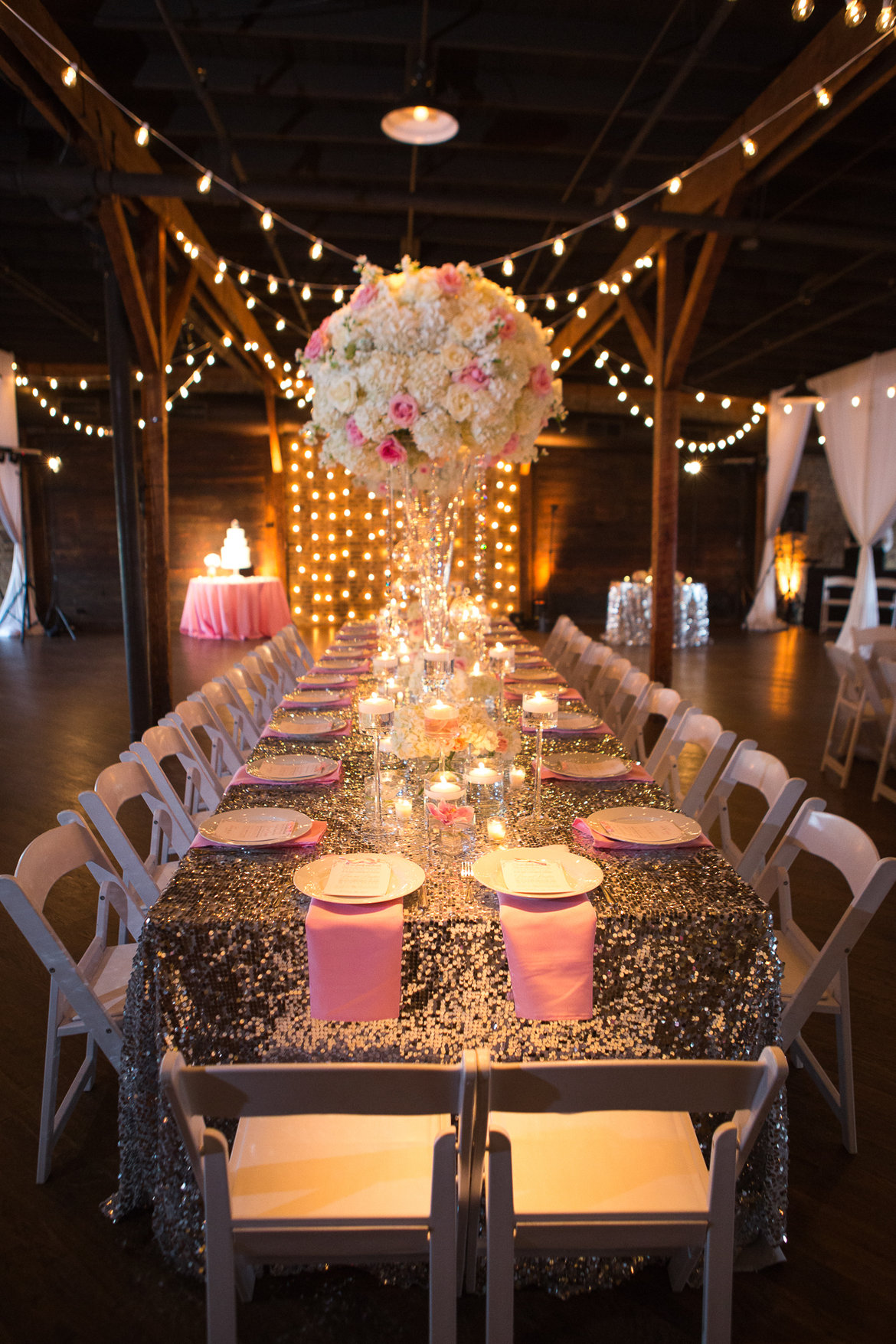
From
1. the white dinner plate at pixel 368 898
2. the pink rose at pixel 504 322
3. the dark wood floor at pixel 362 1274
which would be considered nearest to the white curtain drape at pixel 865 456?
the dark wood floor at pixel 362 1274

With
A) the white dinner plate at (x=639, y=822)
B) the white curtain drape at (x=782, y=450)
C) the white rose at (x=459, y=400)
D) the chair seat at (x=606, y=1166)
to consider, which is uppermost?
the white curtain drape at (x=782, y=450)

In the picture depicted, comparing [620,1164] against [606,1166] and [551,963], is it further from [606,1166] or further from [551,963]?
[551,963]

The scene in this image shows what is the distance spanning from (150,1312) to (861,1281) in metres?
1.50

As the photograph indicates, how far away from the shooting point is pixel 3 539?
12766 mm

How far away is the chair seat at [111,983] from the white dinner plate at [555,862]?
2.89ft

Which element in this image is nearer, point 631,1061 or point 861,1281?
point 631,1061

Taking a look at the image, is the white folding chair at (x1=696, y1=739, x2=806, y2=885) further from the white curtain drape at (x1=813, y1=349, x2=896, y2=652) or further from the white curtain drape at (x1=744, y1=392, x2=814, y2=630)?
the white curtain drape at (x1=744, y1=392, x2=814, y2=630)

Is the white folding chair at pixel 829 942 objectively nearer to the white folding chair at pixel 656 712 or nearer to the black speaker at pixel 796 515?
the white folding chair at pixel 656 712

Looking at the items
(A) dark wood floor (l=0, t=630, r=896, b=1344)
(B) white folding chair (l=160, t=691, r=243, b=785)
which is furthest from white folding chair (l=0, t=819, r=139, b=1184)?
(B) white folding chair (l=160, t=691, r=243, b=785)

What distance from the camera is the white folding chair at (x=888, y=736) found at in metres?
4.98

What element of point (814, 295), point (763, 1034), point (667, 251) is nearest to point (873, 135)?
point (667, 251)

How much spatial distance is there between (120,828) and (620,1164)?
1.69 meters

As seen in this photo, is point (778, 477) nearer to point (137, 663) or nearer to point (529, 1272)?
point (137, 663)

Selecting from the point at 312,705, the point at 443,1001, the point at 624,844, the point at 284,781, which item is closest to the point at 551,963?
the point at 443,1001
